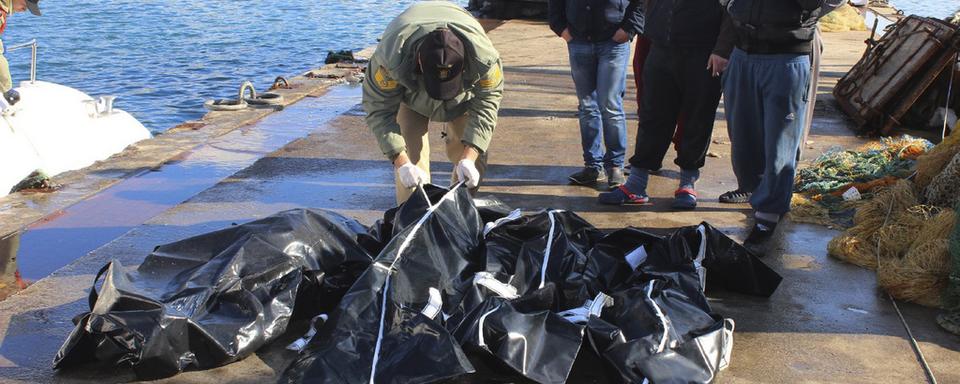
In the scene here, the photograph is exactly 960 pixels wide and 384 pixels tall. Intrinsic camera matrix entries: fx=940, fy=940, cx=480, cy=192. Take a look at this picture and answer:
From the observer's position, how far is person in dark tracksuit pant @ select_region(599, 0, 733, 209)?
5418 millimetres

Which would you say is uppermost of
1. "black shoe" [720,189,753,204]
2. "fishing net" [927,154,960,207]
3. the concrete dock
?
"fishing net" [927,154,960,207]

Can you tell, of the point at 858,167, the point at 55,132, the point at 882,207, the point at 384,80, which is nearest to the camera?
the point at 384,80

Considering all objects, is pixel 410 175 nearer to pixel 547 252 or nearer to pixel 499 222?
pixel 499 222

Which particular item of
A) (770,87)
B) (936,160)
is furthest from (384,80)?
(936,160)

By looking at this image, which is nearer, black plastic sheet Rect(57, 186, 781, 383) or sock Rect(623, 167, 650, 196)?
black plastic sheet Rect(57, 186, 781, 383)

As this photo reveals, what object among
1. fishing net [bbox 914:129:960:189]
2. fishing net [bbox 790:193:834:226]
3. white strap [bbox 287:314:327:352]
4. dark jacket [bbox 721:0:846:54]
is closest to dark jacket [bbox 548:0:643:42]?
dark jacket [bbox 721:0:846:54]

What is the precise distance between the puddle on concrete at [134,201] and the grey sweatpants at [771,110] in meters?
3.56

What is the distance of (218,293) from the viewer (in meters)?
3.81

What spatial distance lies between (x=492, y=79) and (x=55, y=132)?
604cm

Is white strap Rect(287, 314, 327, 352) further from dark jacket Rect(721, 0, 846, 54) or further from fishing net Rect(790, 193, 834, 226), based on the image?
fishing net Rect(790, 193, 834, 226)

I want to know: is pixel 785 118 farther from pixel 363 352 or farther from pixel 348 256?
pixel 363 352

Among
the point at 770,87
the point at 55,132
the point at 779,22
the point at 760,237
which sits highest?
the point at 779,22

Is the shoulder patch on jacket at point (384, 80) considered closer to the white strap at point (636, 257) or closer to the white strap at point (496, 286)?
the white strap at point (496, 286)

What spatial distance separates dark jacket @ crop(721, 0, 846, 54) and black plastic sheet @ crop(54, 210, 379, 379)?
7.16ft
